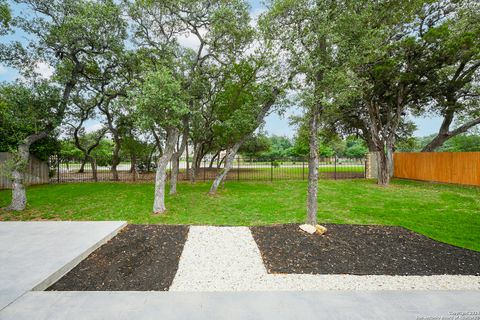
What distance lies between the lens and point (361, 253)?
14.5ft

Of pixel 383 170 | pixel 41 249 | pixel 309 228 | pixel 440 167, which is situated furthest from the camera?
pixel 440 167

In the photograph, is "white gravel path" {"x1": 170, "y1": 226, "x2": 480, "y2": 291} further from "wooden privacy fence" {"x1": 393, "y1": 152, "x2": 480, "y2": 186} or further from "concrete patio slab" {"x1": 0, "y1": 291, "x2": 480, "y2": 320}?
"wooden privacy fence" {"x1": 393, "y1": 152, "x2": 480, "y2": 186}

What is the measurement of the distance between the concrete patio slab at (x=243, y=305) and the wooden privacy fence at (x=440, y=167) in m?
12.9

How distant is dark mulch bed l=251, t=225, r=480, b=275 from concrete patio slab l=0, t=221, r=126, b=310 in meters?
3.19

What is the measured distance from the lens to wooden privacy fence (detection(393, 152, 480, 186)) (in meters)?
12.3

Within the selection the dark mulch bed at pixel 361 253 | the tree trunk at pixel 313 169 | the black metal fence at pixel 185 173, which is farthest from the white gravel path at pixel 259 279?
the black metal fence at pixel 185 173

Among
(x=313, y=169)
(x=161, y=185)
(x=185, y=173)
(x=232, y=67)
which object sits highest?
(x=232, y=67)

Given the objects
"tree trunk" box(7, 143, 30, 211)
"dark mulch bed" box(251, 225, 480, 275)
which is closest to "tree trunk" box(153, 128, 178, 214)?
"dark mulch bed" box(251, 225, 480, 275)

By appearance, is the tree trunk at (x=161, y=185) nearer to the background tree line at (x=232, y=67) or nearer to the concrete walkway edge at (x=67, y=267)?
the background tree line at (x=232, y=67)

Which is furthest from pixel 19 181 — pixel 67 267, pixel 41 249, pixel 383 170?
pixel 383 170

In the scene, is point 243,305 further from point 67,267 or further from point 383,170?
point 383,170

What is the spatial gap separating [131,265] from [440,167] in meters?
16.7

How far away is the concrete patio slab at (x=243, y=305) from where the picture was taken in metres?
2.60

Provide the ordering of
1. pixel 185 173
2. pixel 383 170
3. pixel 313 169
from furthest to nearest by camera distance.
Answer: pixel 185 173 < pixel 383 170 < pixel 313 169
